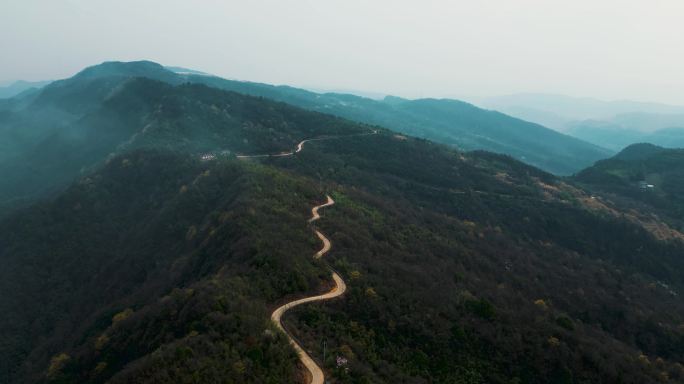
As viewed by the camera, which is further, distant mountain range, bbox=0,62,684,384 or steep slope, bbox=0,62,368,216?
steep slope, bbox=0,62,368,216

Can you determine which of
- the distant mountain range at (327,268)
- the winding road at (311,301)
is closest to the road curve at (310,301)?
the winding road at (311,301)

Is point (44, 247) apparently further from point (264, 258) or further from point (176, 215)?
point (264, 258)

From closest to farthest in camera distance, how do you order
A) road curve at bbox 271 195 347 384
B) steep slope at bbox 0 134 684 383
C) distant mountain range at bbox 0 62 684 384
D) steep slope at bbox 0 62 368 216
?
A: road curve at bbox 271 195 347 384, steep slope at bbox 0 134 684 383, distant mountain range at bbox 0 62 684 384, steep slope at bbox 0 62 368 216

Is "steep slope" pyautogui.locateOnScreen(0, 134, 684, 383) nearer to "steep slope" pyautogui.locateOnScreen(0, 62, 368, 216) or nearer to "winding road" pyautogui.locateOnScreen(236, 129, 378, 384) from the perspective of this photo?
"winding road" pyautogui.locateOnScreen(236, 129, 378, 384)

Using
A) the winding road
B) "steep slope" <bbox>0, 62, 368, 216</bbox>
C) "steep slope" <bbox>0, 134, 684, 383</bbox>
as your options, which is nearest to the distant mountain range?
"steep slope" <bbox>0, 134, 684, 383</bbox>

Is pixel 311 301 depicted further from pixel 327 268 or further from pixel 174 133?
pixel 174 133

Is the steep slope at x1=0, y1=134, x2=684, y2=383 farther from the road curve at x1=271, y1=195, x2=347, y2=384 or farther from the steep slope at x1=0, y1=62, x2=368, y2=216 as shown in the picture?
the steep slope at x1=0, y1=62, x2=368, y2=216

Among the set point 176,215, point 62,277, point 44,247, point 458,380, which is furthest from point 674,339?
point 44,247

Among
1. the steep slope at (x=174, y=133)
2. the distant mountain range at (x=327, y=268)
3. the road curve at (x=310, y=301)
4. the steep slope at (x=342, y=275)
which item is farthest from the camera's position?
the steep slope at (x=174, y=133)

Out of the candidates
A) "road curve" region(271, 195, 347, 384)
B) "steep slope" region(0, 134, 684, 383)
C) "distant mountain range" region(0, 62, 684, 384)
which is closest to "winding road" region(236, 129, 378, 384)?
"road curve" region(271, 195, 347, 384)

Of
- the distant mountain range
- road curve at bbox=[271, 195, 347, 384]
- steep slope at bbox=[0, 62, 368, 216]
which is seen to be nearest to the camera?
road curve at bbox=[271, 195, 347, 384]

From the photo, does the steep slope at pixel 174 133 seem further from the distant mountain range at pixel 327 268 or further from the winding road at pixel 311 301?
the winding road at pixel 311 301
